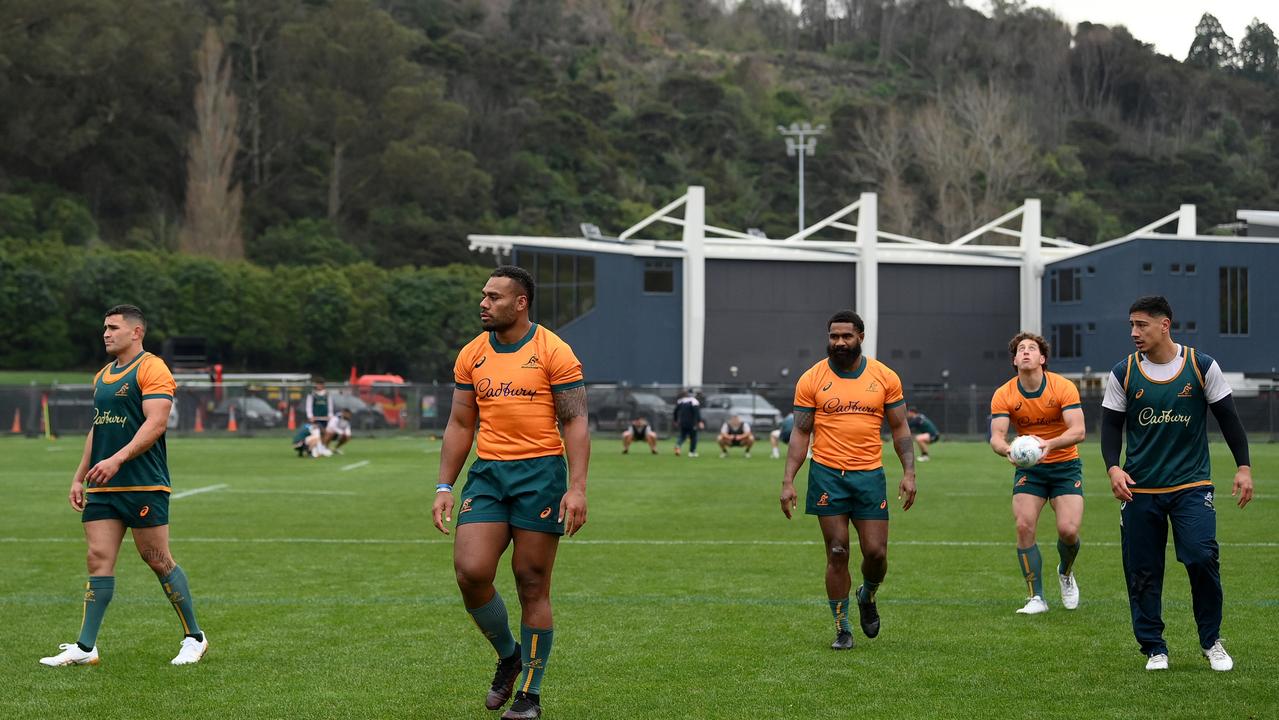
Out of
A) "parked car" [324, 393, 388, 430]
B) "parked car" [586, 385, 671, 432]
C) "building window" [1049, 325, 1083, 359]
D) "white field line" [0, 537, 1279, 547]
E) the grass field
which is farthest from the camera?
"building window" [1049, 325, 1083, 359]

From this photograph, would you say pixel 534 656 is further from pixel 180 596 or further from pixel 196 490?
pixel 196 490

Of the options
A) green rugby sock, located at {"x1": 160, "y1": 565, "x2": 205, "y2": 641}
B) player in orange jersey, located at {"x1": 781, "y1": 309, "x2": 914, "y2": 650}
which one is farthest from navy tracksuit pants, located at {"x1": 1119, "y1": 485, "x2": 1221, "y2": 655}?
green rugby sock, located at {"x1": 160, "y1": 565, "x2": 205, "y2": 641}

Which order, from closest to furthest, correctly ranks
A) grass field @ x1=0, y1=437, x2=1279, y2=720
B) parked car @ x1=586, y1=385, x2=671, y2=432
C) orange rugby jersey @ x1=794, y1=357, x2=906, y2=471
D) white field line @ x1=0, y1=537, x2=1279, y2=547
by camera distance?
grass field @ x1=0, y1=437, x2=1279, y2=720 < orange rugby jersey @ x1=794, y1=357, x2=906, y2=471 < white field line @ x1=0, y1=537, x2=1279, y2=547 < parked car @ x1=586, y1=385, x2=671, y2=432

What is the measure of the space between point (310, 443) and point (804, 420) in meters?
27.6

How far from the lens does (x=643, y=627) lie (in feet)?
34.4

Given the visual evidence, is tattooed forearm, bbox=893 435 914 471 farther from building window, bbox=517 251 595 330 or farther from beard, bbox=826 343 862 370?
building window, bbox=517 251 595 330

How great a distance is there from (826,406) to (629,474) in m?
20.0

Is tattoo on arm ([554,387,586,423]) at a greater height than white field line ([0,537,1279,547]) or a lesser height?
greater

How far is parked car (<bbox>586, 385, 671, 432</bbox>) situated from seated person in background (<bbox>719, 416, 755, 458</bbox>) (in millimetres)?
11572

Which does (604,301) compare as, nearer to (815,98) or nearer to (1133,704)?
(1133,704)

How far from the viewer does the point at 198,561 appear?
1472 cm

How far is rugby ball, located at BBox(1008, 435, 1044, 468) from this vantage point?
10.8m

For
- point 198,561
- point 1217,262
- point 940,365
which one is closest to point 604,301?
point 940,365

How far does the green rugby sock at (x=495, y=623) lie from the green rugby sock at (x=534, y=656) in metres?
0.19
